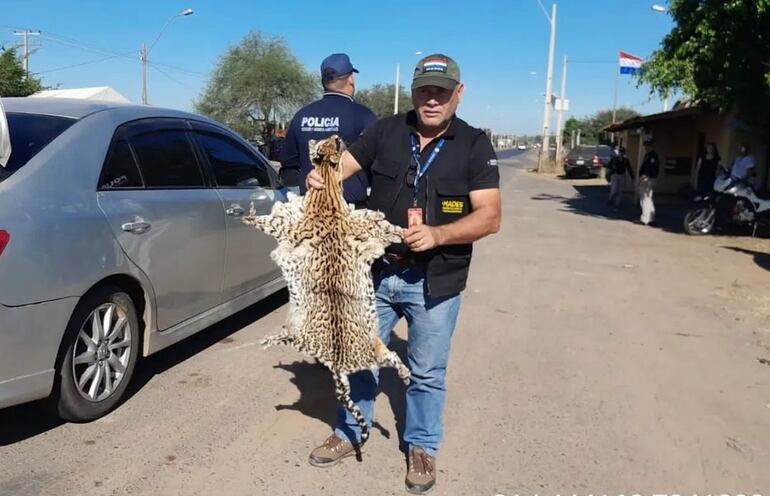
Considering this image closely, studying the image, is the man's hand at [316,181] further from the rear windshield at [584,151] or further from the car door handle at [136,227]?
the rear windshield at [584,151]

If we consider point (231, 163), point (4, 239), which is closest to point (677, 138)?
point (231, 163)

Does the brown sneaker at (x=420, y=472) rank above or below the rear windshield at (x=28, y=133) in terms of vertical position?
below

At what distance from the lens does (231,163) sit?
17.1ft

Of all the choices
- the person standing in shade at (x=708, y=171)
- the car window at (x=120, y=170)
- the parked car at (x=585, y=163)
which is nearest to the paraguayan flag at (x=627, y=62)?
the parked car at (x=585, y=163)

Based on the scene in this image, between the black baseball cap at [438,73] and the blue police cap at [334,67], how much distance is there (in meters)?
1.70

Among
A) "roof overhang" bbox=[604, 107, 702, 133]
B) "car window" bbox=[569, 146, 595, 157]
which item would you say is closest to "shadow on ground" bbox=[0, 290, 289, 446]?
"roof overhang" bbox=[604, 107, 702, 133]

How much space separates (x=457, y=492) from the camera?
318cm

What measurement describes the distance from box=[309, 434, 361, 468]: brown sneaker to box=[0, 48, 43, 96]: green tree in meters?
27.0

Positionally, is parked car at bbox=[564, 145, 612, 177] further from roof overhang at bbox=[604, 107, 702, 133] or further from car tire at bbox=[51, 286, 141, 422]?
car tire at bbox=[51, 286, 141, 422]

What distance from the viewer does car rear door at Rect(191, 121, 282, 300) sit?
16.0 feet

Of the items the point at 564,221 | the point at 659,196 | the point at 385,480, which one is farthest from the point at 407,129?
the point at 659,196

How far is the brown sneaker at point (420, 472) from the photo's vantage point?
314cm

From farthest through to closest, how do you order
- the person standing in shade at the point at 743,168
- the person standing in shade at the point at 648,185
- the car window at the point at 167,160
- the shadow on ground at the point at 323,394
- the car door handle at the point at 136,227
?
1. the person standing in shade at the point at 648,185
2. the person standing in shade at the point at 743,168
3. the car window at the point at 167,160
4. the shadow on ground at the point at 323,394
5. the car door handle at the point at 136,227

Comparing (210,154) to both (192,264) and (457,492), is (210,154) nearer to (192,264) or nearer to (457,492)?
(192,264)
